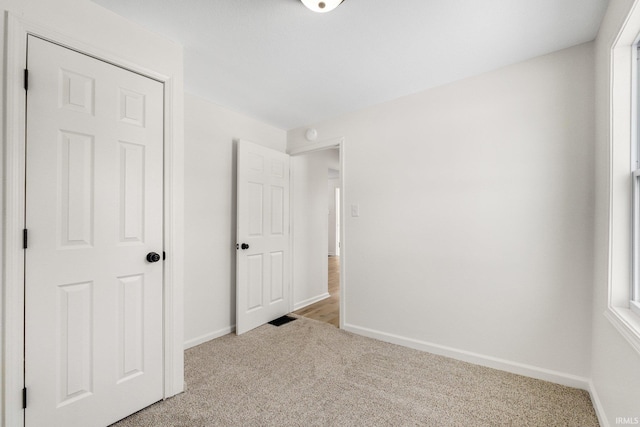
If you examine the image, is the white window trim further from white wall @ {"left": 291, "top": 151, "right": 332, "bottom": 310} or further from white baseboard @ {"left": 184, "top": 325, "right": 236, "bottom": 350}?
white baseboard @ {"left": 184, "top": 325, "right": 236, "bottom": 350}

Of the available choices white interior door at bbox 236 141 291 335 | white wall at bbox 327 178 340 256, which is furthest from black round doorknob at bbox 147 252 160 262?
white wall at bbox 327 178 340 256

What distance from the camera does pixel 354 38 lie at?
5.74ft

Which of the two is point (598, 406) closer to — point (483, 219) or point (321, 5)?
point (483, 219)

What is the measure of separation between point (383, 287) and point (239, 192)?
173cm

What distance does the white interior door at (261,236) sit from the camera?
2818 millimetres

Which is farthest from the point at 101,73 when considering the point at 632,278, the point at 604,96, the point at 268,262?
the point at 632,278

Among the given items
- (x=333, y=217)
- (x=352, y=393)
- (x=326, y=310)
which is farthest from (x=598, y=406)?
(x=333, y=217)

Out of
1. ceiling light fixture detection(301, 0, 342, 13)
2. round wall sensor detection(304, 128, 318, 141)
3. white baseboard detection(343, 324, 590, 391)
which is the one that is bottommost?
white baseboard detection(343, 324, 590, 391)

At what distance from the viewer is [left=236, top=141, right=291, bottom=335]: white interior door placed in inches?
111

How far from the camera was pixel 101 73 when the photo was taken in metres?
1.52

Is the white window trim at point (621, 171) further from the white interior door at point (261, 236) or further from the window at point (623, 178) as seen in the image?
the white interior door at point (261, 236)

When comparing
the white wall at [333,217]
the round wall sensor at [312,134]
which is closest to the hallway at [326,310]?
the round wall sensor at [312,134]

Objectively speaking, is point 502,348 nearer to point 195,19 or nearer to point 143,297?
point 143,297

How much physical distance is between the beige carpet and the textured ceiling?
7.57ft
